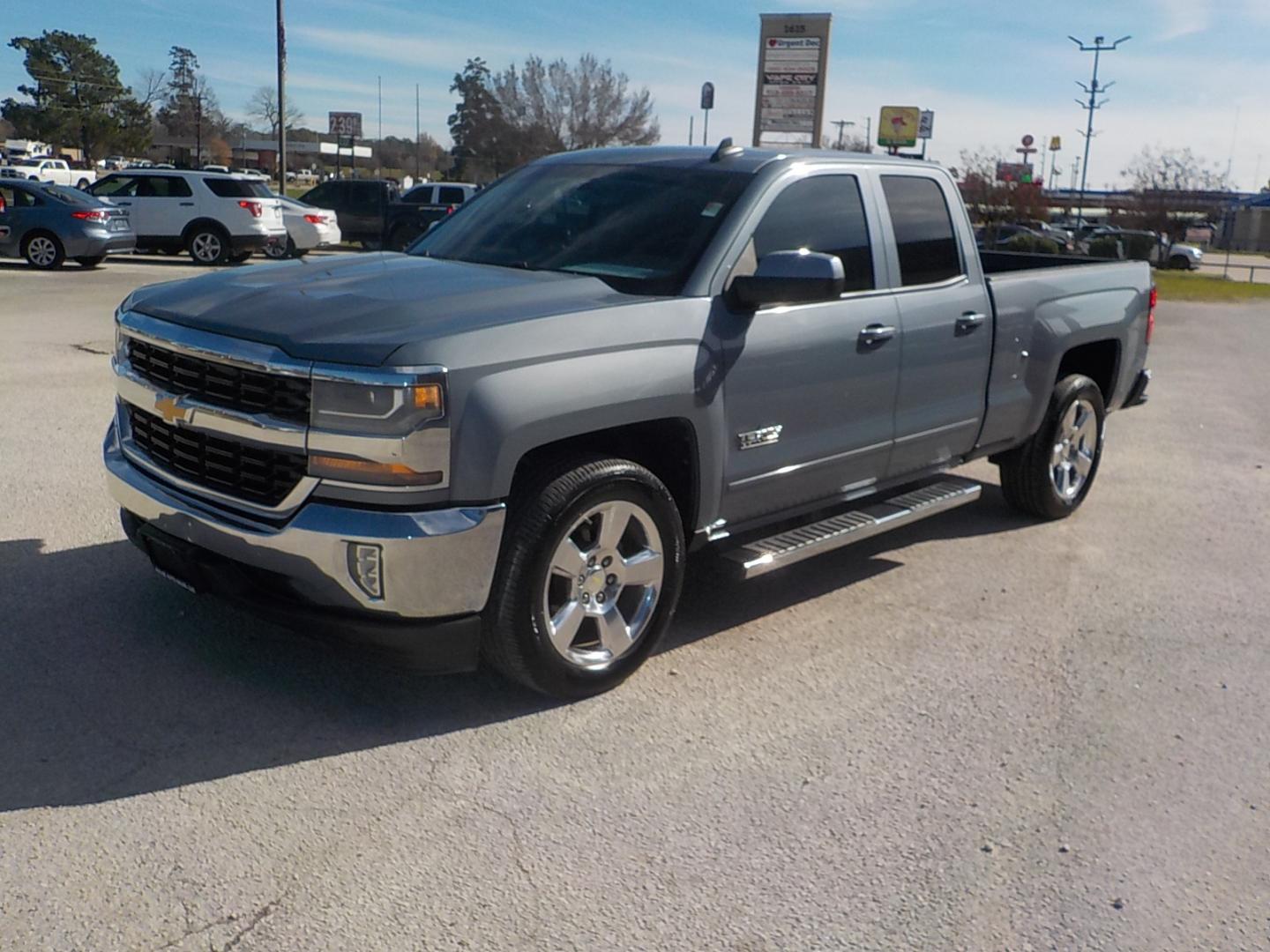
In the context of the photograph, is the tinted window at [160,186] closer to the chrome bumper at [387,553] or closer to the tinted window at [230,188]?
the tinted window at [230,188]

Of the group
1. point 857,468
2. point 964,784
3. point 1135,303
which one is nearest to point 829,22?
point 1135,303

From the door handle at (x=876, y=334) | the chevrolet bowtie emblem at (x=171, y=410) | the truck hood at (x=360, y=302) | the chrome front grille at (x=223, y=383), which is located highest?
the truck hood at (x=360, y=302)

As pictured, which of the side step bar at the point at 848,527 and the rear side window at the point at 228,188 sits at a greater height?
the rear side window at the point at 228,188

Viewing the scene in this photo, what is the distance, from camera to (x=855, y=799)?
3.83 metres

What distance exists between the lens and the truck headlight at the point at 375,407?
3.75 meters

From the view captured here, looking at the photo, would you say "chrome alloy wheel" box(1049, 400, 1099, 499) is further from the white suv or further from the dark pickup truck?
the dark pickup truck

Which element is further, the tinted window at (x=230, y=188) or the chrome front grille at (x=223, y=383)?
the tinted window at (x=230, y=188)

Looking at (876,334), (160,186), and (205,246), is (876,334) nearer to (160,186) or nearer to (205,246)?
(205,246)

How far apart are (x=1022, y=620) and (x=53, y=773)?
12.6 ft

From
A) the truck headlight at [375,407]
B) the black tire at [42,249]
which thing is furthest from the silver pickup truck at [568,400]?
the black tire at [42,249]

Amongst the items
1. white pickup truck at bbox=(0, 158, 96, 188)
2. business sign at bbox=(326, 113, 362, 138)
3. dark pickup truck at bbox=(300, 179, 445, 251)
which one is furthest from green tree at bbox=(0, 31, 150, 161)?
dark pickup truck at bbox=(300, 179, 445, 251)

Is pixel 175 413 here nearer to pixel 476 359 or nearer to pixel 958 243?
pixel 476 359

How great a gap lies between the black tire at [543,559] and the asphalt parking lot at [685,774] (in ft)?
0.50

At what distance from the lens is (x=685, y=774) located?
394cm
